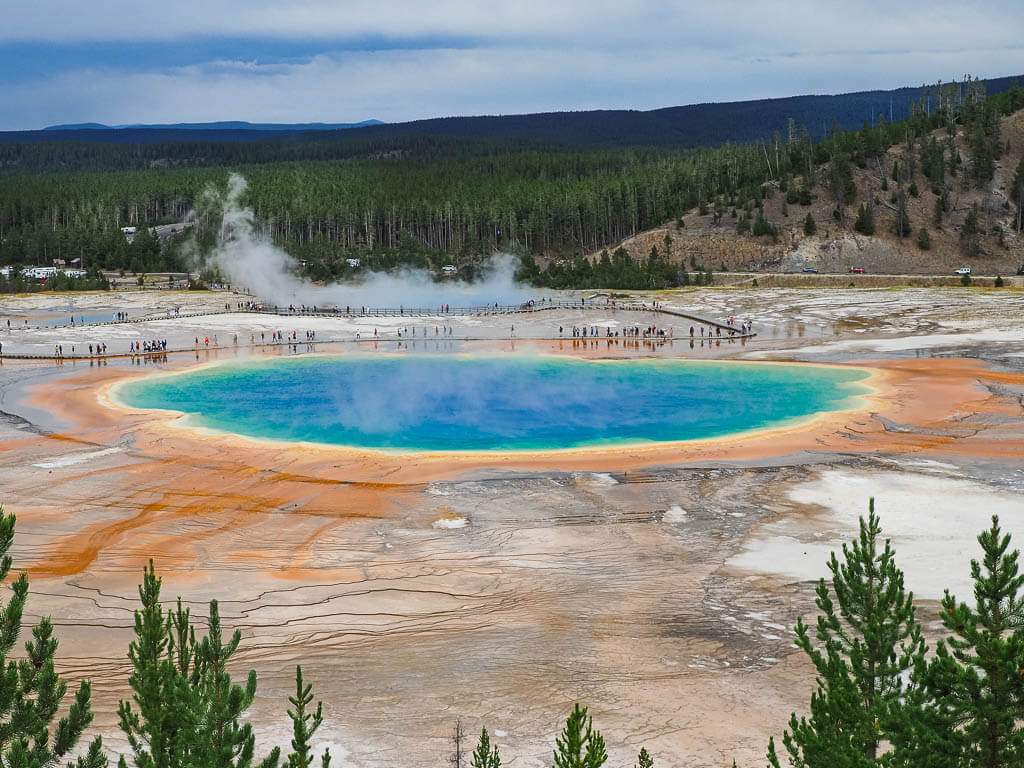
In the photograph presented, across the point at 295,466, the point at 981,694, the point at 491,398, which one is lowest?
the point at 295,466

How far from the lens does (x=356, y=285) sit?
9338 cm

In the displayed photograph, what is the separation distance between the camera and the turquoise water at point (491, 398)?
34.8 meters

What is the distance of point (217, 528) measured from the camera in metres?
23.3

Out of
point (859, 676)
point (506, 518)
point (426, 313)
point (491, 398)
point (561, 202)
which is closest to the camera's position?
point (859, 676)

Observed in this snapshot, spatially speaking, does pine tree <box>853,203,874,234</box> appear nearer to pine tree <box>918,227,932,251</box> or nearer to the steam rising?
pine tree <box>918,227,932,251</box>

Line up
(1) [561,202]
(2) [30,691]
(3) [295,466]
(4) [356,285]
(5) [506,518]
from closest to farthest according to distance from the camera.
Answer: (2) [30,691] → (5) [506,518] → (3) [295,466] → (4) [356,285] → (1) [561,202]

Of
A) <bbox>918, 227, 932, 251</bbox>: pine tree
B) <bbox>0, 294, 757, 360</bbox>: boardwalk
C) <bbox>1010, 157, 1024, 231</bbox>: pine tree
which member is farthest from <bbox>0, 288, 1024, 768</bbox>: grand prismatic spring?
<bbox>1010, 157, 1024, 231</bbox>: pine tree

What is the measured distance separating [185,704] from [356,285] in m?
87.2

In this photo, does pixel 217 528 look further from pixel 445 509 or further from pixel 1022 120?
pixel 1022 120

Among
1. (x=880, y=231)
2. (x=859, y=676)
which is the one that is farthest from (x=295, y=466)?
(x=880, y=231)

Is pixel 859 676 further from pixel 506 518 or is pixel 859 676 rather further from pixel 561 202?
pixel 561 202

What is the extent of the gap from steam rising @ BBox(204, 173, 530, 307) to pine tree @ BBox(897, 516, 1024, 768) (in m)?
75.2

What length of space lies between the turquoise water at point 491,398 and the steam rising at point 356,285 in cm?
2984

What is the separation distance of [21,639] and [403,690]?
264 inches
